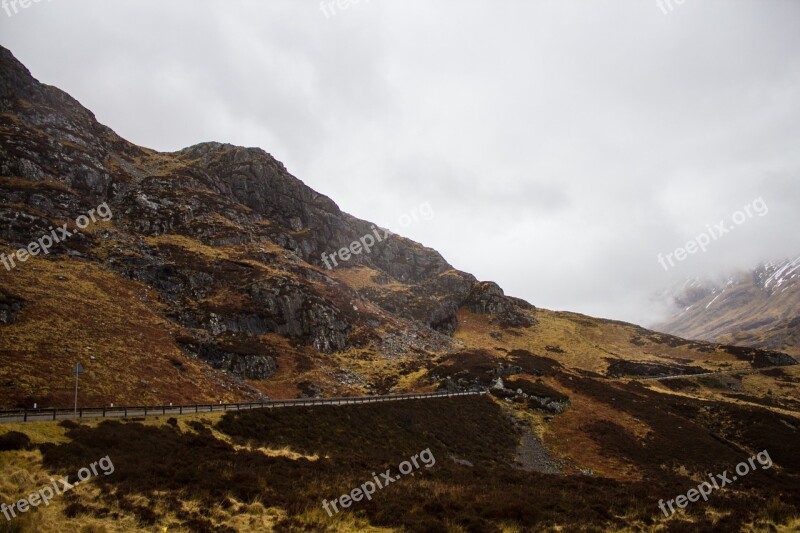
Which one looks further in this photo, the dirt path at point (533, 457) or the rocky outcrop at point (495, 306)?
the rocky outcrop at point (495, 306)

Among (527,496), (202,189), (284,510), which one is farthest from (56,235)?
(527,496)

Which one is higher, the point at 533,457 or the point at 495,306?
the point at 495,306

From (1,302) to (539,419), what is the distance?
62923 millimetres

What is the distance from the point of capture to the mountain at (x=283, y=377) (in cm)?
1784

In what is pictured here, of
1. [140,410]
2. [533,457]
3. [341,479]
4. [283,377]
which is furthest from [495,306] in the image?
[341,479]

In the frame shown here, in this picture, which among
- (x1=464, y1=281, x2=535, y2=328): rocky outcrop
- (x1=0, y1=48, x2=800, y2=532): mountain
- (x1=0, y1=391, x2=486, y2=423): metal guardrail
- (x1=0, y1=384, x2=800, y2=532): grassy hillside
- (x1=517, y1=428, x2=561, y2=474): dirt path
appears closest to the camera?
(x1=0, y1=384, x2=800, y2=532): grassy hillside

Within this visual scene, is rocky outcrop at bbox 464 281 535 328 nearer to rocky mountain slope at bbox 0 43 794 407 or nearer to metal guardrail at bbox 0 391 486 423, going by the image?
rocky mountain slope at bbox 0 43 794 407

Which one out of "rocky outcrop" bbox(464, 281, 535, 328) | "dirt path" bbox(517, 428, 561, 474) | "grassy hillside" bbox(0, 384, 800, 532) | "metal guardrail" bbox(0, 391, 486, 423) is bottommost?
"dirt path" bbox(517, 428, 561, 474)

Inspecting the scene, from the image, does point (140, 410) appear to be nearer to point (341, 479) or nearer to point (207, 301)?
point (341, 479)

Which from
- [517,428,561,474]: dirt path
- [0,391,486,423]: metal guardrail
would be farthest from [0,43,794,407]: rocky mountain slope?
[517,428,561,474]: dirt path

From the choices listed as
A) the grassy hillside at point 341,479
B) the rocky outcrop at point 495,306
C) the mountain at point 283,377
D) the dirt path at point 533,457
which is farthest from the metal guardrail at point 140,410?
the rocky outcrop at point 495,306

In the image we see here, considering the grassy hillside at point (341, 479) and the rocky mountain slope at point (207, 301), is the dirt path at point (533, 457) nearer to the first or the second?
the grassy hillside at point (341, 479)

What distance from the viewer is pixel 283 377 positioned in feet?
200

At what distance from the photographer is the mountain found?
1784cm
